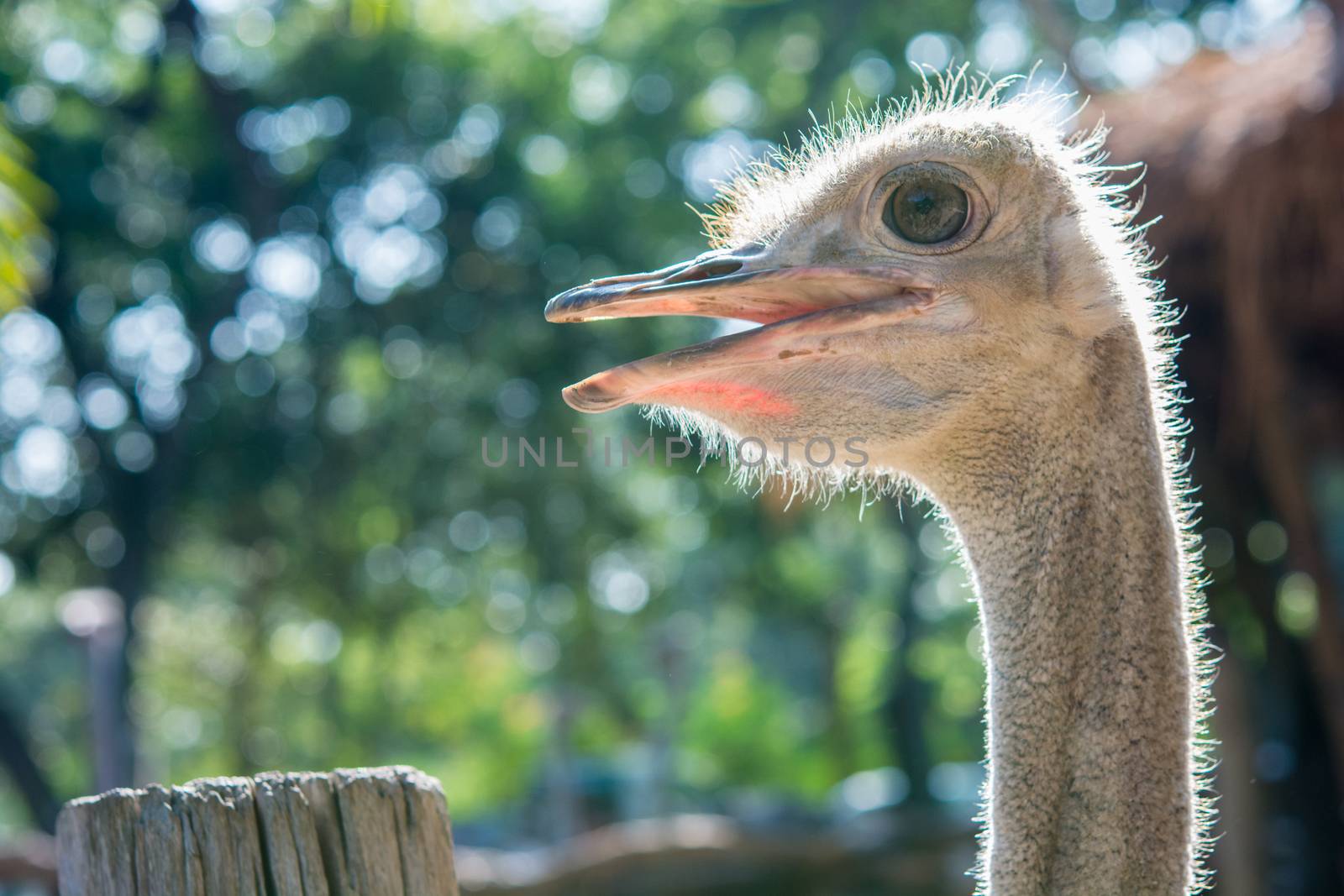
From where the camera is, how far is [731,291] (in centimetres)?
192

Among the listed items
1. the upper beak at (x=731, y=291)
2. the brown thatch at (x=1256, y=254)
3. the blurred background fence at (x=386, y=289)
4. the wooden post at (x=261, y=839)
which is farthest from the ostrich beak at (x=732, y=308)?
the blurred background fence at (x=386, y=289)

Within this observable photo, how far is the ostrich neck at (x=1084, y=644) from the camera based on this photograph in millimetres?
1906

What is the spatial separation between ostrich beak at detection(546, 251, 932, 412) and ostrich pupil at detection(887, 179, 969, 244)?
8cm

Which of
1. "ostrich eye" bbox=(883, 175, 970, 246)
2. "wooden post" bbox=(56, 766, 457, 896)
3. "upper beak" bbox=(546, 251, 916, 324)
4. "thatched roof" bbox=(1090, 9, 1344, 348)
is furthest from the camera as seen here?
"thatched roof" bbox=(1090, 9, 1344, 348)

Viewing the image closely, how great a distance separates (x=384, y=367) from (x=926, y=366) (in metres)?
12.3

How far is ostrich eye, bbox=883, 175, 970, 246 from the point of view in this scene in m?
2.01

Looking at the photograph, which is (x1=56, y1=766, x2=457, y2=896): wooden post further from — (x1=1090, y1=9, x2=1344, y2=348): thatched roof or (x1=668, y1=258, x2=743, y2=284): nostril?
(x1=1090, y1=9, x2=1344, y2=348): thatched roof

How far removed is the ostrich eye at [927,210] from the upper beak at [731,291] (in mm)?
81

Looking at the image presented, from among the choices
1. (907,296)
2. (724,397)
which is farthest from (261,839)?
(907,296)

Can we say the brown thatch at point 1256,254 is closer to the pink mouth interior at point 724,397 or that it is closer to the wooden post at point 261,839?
the pink mouth interior at point 724,397

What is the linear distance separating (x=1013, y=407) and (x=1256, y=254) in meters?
4.26

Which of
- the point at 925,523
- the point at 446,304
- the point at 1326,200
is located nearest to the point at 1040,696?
the point at 1326,200

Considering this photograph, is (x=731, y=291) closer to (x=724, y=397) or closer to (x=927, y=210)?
(x=724, y=397)

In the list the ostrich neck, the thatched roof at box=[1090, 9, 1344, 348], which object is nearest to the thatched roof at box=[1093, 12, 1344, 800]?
the thatched roof at box=[1090, 9, 1344, 348]
